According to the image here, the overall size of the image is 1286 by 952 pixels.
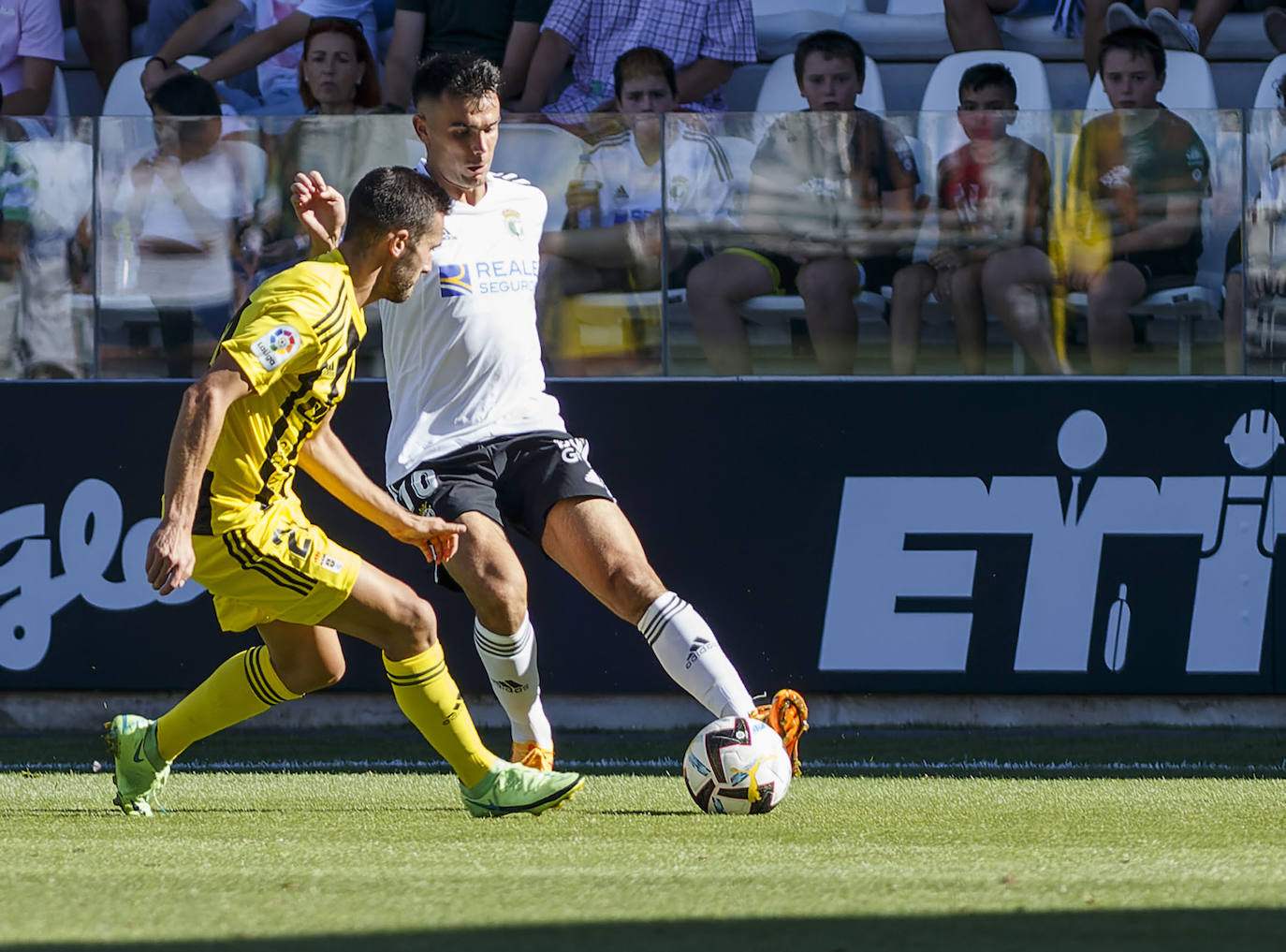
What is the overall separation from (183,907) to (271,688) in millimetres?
1616

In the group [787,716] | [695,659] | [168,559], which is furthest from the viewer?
[787,716]

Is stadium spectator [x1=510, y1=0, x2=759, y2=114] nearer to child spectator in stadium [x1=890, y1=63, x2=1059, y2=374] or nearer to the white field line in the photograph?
child spectator in stadium [x1=890, y1=63, x2=1059, y2=374]

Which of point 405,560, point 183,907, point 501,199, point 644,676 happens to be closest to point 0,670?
point 405,560

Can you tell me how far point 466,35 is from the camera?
8.47 m

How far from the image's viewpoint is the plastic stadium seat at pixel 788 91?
315 inches

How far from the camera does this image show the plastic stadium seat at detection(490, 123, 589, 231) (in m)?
6.93

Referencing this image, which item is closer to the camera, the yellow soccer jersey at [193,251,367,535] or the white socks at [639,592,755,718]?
the yellow soccer jersey at [193,251,367,535]

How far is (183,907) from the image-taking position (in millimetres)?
3195

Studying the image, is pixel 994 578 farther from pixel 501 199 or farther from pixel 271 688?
pixel 271 688

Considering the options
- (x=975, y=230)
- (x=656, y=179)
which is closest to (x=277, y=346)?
(x=656, y=179)

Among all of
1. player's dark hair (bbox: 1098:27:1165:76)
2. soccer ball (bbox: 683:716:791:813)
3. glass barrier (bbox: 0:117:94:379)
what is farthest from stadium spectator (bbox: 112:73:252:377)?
player's dark hair (bbox: 1098:27:1165:76)

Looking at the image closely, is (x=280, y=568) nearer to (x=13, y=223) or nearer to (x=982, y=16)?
(x=13, y=223)

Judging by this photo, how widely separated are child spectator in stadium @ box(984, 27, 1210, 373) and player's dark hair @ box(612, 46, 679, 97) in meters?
1.97

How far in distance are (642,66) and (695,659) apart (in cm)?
405
